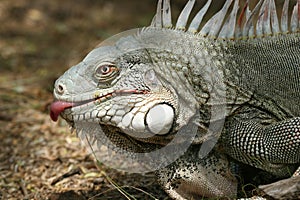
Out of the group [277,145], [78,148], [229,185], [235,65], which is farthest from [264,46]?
[78,148]

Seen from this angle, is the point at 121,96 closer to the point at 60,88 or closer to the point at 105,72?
the point at 105,72

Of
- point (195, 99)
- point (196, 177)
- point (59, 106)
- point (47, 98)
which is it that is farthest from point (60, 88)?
point (47, 98)

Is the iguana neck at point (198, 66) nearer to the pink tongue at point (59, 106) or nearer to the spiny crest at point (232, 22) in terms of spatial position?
the spiny crest at point (232, 22)

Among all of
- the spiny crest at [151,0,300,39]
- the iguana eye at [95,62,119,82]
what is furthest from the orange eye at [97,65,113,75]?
the spiny crest at [151,0,300,39]

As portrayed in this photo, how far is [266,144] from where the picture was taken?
4508 millimetres

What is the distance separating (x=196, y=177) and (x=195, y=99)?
0.66 meters

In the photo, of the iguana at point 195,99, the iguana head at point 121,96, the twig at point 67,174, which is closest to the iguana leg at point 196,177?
the iguana at point 195,99

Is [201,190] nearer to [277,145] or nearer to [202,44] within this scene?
[277,145]

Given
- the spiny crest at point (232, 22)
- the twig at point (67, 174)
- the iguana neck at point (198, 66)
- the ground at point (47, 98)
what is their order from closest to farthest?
1. the iguana neck at point (198, 66)
2. the spiny crest at point (232, 22)
3. the ground at point (47, 98)
4. the twig at point (67, 174)

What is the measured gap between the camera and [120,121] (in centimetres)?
444

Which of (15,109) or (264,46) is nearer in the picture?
(264,46)

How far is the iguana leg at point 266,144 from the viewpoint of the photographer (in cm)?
444

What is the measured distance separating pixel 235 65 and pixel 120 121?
1115 mm

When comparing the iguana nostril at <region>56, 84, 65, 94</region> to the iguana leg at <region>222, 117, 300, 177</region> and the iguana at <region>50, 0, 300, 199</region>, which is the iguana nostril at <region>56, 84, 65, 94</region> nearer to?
the iguana at <region>50, 0, 300, 199</region>
